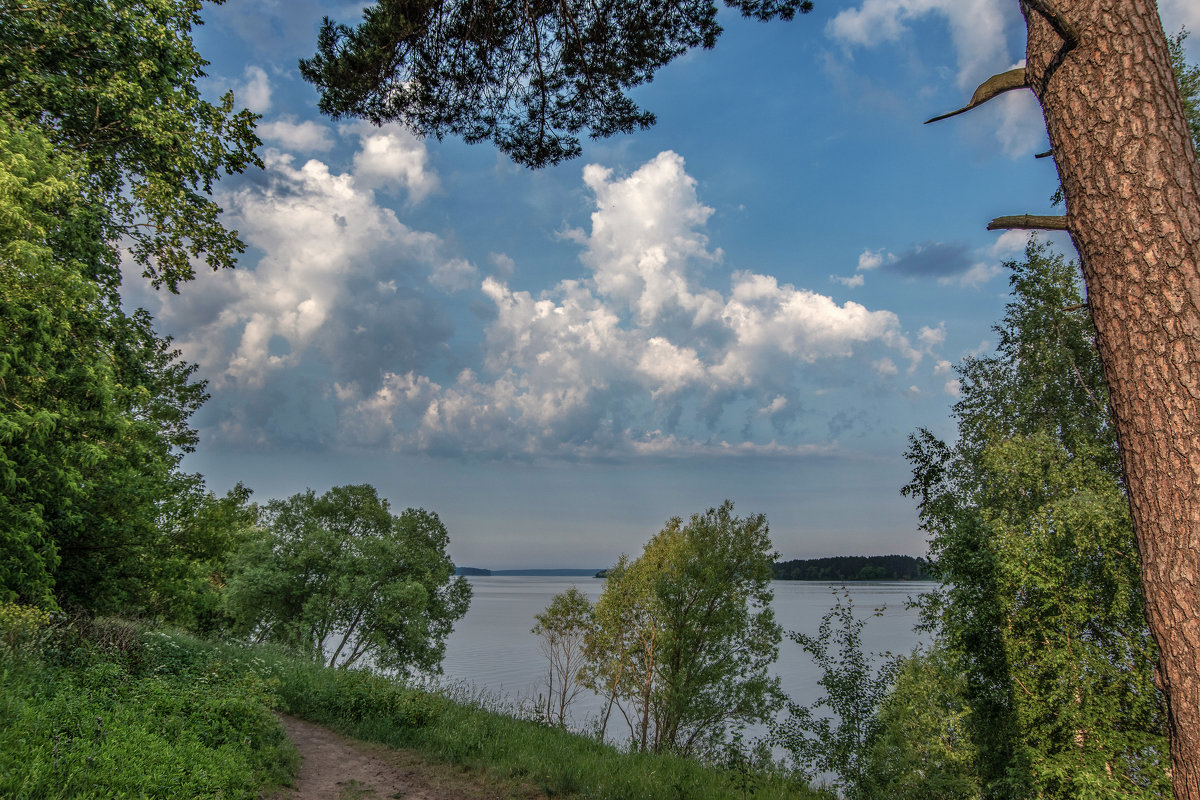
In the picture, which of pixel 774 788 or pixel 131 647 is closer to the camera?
pixel 131 647

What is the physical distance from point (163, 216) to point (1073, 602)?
59.0 ft

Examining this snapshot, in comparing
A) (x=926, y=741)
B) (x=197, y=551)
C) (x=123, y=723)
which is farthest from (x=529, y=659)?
(x=123, y=723)

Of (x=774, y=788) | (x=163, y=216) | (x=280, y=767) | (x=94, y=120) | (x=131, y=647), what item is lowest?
(x=774, y=788)

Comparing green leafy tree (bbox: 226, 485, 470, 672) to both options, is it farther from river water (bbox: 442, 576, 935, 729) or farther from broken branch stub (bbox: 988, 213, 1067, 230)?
broken branch stub (bbox: 988, 213, 1067, 230)

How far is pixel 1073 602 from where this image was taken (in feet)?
36.3

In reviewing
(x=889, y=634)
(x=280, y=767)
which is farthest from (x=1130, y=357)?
(x=889, y=634)

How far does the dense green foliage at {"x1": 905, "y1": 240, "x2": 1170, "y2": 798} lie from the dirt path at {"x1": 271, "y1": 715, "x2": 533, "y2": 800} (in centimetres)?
907

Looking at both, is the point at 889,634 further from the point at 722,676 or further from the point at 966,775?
the point at 966,775

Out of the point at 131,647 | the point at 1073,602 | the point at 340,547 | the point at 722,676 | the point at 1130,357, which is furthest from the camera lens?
the point at 340,547

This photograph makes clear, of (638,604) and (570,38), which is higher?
(570,38)

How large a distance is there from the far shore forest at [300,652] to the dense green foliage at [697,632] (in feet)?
16.5

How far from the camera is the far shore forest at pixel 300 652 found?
253 inches

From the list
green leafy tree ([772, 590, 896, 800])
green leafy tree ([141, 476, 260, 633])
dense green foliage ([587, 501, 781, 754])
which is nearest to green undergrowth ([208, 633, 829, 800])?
green leafy tree ([141, 476, 260, 633])

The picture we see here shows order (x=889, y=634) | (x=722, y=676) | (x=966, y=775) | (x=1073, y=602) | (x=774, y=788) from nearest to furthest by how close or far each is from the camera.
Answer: (x=774, y=788) < (x=1073, y=602) < (x=966, y=775) < (x=722, y=676) < (x=889, y=634)
